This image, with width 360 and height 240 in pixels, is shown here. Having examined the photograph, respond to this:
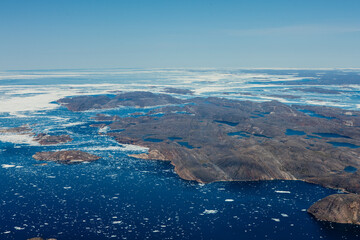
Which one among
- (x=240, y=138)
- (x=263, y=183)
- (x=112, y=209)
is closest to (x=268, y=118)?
(x=240, y=138)

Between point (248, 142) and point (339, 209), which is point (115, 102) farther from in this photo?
point (339, 209)

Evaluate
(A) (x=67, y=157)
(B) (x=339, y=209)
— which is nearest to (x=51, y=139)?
(A) (x=67, y=157)

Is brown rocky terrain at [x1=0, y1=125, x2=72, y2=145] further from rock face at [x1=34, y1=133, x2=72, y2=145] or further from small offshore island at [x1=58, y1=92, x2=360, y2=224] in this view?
small offshore island at [x1=58, y1=92, x2=360, y2=224]

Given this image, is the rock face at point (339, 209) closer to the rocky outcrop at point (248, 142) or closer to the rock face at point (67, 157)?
Result: the rocky outcrop at point (248, 142)

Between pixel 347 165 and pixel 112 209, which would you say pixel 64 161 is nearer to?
pixel 112 209

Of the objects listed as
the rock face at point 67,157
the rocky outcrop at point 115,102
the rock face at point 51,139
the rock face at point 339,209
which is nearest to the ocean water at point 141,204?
the rock face at point 339,209

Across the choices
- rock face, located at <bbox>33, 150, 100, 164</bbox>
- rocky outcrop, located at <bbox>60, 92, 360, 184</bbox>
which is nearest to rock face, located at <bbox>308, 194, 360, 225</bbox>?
rocky outcrop, located at <bbox>60, 92, 360, 184</bbox>

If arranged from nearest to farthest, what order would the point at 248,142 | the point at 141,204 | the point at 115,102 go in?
the point at 141,204
the point at 248,142
the point at 115,102
